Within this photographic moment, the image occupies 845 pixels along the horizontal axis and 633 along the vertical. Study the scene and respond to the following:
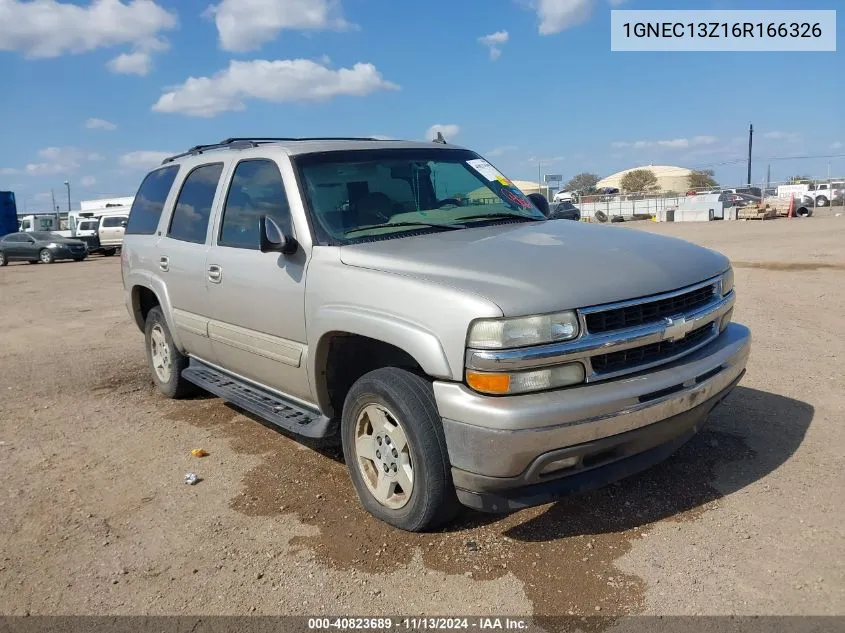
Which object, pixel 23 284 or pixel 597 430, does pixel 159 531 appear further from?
pixel 23 284

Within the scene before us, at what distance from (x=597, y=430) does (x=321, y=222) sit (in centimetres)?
188

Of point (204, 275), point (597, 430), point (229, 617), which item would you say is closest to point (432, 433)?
point (597, 430)

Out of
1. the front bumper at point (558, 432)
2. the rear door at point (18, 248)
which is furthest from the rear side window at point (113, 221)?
the front bumper at point (558, 432)

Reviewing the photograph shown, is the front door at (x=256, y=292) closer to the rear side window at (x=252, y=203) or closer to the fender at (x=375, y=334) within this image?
the rear side window at (x=252, y=203)

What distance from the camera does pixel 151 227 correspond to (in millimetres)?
5754

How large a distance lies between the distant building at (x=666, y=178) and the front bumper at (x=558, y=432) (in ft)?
262

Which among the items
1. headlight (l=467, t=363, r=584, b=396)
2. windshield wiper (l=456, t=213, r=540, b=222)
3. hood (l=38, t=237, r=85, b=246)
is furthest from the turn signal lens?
→ hood (l=38, t=237, r=85, b=246)

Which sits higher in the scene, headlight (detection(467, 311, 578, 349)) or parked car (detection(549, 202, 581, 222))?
parked car (detection(549, 202, 581, 222))

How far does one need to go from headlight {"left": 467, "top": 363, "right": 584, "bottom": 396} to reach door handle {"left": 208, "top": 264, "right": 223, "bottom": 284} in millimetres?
2278

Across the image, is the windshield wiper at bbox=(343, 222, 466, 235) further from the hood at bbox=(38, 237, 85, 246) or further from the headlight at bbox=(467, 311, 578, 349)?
the hood at bbox=(38, 237, 85, 246)

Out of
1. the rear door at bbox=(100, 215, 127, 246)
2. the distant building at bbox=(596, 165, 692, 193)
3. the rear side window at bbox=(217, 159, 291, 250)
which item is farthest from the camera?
the distant building at bbox=(596, 165, 692, 193)

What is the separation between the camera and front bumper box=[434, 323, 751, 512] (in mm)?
2812

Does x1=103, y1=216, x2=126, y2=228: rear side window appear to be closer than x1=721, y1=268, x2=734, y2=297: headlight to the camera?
No

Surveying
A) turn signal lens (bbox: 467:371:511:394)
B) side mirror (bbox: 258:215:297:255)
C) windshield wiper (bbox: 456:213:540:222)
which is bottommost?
turn signal lens (bbox: 467:371:511:394)
